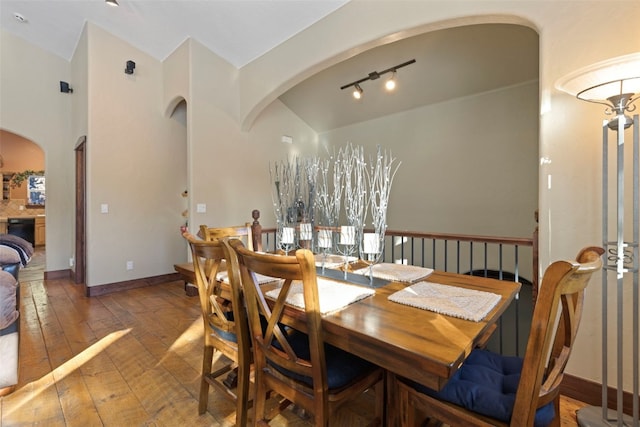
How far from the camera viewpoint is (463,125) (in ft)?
14.5

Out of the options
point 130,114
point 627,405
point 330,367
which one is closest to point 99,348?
point 330,367

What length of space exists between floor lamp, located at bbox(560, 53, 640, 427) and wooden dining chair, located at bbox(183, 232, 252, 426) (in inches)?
70.5

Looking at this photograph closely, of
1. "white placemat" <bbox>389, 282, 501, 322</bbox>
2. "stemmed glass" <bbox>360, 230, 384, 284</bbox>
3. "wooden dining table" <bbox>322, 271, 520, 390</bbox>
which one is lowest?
"wooden dining table" <bbox>322, 271, 520, 390</bbox>

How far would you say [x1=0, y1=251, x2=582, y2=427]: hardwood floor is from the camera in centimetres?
166

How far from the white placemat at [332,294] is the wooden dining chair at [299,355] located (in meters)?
0.09

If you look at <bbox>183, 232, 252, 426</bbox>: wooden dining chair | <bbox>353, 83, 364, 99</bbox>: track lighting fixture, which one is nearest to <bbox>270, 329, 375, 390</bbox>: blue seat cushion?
<bbox>183, 232, 252, 426</bbox>: wooden dining chair

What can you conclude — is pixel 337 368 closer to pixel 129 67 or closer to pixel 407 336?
pixel 407 336

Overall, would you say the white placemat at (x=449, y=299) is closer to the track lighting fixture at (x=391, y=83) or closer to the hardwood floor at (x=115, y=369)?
the hardwood floor at (x=115, y=369)

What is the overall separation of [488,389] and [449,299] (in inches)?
13.8

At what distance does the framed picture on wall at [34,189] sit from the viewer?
7.58 m

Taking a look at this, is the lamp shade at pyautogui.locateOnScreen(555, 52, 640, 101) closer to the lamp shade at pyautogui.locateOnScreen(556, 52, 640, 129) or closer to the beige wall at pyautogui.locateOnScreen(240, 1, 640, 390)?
the lamp shade at pyautogui.locateOnScreen(556, 52, 640, 129)

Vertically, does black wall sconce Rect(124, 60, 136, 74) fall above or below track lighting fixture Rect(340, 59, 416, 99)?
above

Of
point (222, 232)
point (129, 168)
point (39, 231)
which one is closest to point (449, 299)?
point (222, 232)

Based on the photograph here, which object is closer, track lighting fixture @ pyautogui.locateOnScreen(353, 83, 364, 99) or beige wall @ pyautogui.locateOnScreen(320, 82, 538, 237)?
beige wall @ pyautogui.locateOnScreen(320, 82, 538, 237)
